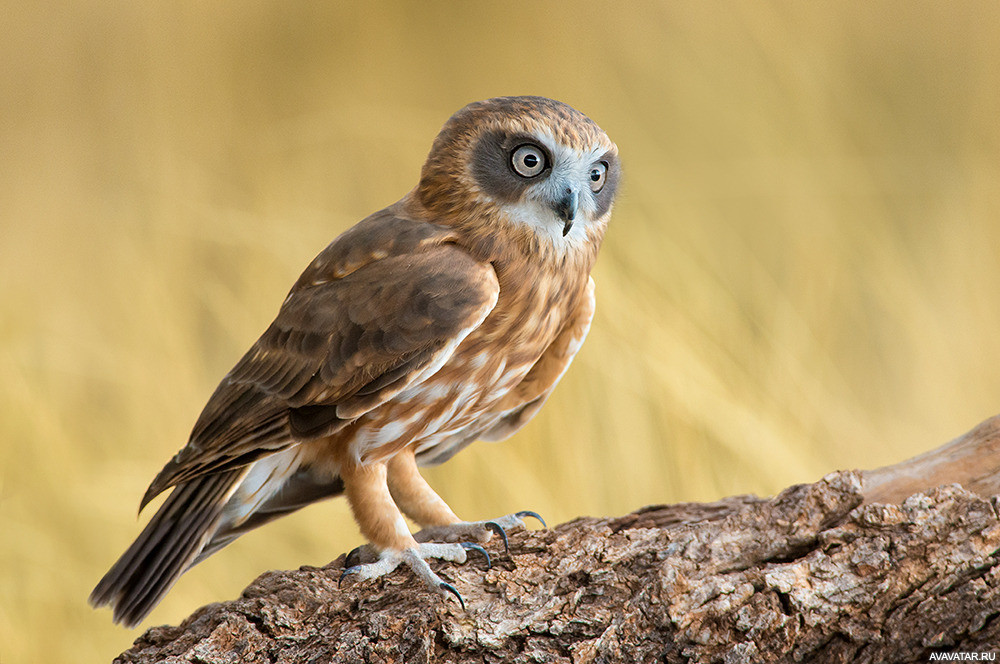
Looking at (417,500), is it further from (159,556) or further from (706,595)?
(706,595)

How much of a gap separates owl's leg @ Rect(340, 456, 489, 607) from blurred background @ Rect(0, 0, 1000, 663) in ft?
3.87

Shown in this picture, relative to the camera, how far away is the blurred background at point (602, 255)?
11.7 feet

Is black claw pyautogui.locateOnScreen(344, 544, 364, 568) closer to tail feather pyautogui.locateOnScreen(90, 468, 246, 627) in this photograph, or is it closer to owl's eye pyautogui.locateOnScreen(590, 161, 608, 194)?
tail feather pyautogui.locateOnScreen(90, 468, 246, 627)

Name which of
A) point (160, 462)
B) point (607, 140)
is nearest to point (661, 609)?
point (607, 140)

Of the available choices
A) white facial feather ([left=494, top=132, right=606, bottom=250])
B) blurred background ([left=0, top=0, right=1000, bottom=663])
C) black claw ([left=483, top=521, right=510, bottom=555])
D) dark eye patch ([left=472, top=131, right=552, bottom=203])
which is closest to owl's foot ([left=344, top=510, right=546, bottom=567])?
black claw ([left=483, top=521, right=510, bottom=555])

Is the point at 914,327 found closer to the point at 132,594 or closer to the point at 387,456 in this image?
the point at 387,456

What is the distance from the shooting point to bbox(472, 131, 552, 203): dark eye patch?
2.32 meters

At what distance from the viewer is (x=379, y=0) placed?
4.05 m

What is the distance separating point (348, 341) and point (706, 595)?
3.26 feet

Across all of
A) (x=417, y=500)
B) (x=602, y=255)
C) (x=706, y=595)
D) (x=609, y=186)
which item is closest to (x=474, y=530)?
(x=417, y=500)

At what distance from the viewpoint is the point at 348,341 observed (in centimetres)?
227

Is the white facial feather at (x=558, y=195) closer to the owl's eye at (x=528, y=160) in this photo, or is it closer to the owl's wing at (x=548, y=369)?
the owl's eye at (x=528, y=160)

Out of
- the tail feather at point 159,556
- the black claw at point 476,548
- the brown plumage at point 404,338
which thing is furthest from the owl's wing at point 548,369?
the tail feather at point 159,556

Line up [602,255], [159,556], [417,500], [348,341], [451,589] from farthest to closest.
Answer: [602,255]
[417,500]
[159,556]
[348,341]
[451,589]
